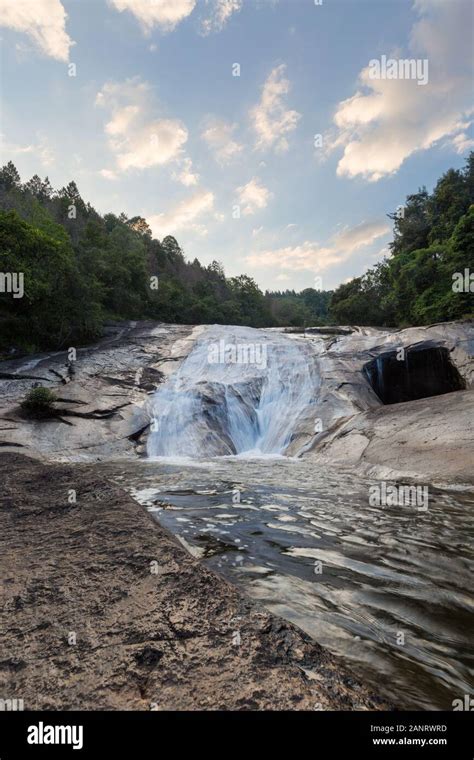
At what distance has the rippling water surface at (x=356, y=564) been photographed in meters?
2.68

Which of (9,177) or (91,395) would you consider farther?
(9,177)

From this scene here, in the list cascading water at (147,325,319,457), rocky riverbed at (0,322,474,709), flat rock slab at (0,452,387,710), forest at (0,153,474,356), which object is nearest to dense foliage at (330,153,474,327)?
forest at (0,153,474,356)

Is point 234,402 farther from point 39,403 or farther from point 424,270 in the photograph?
point 424,270

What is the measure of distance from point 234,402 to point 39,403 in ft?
23.9

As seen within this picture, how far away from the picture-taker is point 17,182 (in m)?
59.2

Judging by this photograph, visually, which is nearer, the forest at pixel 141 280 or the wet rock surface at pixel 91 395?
the wet rock surface at pixel 91 395

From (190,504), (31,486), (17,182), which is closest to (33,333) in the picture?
(31,486)

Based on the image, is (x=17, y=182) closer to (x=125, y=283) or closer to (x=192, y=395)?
(x=125, y=283)

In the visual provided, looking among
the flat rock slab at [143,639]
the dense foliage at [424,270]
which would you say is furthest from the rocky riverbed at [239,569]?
the dense foliage at [424,270]

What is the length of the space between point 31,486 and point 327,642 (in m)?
6.03

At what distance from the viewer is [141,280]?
34.5 meters

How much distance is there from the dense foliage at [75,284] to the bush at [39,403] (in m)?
6.72

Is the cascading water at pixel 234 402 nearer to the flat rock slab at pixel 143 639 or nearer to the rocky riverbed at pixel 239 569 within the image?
the rocky riverbed at pixel 239 569
